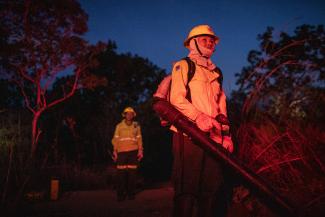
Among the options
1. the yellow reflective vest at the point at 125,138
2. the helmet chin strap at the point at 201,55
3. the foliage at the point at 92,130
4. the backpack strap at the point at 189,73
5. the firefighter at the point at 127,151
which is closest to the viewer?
the backpack strap at the point at 189,73

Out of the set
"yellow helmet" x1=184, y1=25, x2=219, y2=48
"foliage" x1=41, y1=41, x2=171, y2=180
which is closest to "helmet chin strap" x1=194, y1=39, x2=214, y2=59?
"yellow helmet" x1=184, y1=25, x2=219, y2=48

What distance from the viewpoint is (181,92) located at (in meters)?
3.53

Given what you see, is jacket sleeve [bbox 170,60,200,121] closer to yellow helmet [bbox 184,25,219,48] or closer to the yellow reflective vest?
yellow helmet [bbox 184,25,219,48]

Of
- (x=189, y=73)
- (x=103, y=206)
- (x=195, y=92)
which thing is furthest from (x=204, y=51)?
(x=103, y=206)

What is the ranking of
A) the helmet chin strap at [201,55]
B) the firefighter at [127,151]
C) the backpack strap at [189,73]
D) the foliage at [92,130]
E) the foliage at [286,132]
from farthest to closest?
the foliage at [92,130]
the firefighter at [127,151]
the foliage at [286,132]
the helmet chin strap at [201,55]
the backpack strap at [189,73]

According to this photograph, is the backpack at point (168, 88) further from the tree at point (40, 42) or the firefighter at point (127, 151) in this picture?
the tree at point (40, 42)

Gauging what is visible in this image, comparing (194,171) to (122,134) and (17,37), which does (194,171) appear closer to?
(122,134)

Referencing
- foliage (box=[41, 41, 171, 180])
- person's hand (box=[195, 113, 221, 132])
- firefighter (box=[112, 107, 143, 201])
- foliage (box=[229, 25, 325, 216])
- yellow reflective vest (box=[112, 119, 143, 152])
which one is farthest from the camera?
foliage (box=[41, 41, 171, 180])

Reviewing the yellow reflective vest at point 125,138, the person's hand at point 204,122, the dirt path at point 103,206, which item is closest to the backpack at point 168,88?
the person's hand at point 204,122

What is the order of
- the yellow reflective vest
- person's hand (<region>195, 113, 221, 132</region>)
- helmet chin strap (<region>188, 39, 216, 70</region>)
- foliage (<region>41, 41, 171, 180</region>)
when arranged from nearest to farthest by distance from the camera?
person's hand (<region>195, 113, 221, 132</region>), helmet chin strap (<region>188, 39, 216, 70</region>), the yellow reflective vest, foliage (<region>41, 41, 171, 180</region>)

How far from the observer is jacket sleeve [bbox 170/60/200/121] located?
11.3 feet

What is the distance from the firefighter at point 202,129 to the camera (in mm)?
3445

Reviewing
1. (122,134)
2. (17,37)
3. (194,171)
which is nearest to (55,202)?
(122,134)

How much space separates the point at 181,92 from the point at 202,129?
1.45ft
